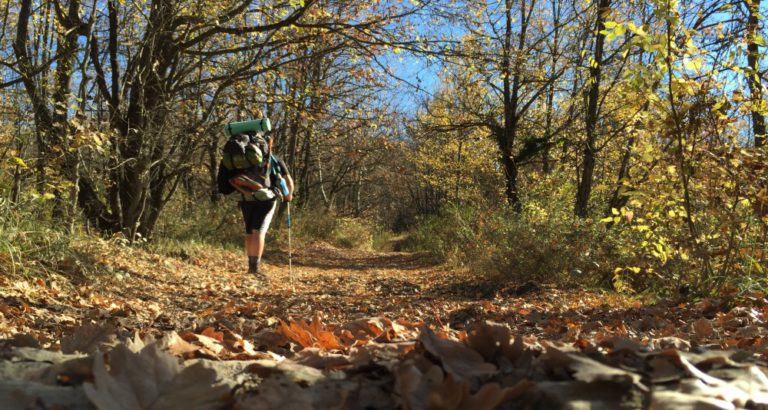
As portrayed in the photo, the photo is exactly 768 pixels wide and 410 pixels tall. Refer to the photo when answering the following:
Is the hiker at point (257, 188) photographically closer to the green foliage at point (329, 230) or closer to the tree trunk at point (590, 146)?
the tree trunk at point (590, 146)

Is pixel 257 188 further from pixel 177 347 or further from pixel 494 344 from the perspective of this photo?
pixel 494 344

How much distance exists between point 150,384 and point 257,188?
224 inches

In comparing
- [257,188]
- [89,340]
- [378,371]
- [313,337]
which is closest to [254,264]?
[257,188]

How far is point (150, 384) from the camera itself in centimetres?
108

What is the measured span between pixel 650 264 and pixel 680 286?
330 millimetres

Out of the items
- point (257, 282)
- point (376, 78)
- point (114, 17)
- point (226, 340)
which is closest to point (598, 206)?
point (257, 282)

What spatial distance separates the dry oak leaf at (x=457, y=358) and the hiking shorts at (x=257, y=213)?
582cm

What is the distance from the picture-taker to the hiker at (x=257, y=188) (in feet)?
21.8

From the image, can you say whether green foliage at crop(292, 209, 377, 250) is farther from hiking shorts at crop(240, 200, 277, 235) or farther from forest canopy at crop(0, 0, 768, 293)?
hiking shorts at crop(240, 200, 277, 235)

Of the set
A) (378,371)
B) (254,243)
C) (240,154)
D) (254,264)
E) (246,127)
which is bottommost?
(254,264)

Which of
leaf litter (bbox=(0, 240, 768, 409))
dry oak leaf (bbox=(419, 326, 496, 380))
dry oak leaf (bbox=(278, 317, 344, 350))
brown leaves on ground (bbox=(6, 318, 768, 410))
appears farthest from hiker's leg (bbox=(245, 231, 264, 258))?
dry oak leaf (bbox=(419, 326, 496, 380))

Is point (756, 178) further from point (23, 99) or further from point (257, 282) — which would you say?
point (23, 99)

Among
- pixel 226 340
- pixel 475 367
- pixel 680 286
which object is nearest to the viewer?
pixel 475 367

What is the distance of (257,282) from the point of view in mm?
6660
